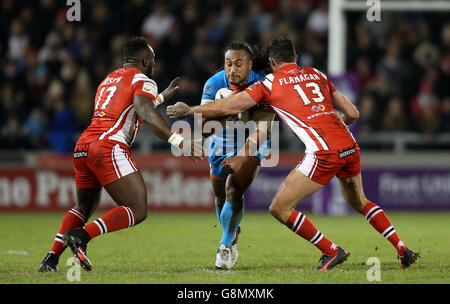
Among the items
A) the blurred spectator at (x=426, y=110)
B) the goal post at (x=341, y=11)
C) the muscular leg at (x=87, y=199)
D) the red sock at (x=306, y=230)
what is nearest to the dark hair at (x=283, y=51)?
the red sock at (x=306, y=230)

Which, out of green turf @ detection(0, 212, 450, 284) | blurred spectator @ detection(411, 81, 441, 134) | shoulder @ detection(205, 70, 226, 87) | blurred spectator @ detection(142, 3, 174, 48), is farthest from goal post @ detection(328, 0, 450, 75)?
shoulder @ detection(205, 70, 226, 87)

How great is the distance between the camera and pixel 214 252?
28.4 feet

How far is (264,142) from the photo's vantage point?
A: 300 inches

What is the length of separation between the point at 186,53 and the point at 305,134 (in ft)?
31.4

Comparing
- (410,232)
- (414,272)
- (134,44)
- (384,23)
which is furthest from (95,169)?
(384,23)

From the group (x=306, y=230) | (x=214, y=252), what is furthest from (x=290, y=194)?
(x=214, y=252)

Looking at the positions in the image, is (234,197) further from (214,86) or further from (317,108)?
(317,108)

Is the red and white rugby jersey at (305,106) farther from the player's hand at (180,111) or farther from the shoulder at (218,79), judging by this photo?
the shoulder at (218,79)

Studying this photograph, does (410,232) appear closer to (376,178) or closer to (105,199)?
(376,178)

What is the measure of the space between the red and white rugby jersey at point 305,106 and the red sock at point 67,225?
6.77 ft

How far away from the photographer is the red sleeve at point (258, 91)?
6973 millimetres

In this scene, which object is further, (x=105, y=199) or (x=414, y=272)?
(x=105, y=199)
